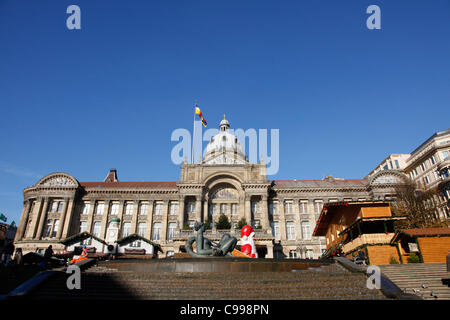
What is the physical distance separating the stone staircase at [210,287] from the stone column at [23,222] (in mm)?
45414

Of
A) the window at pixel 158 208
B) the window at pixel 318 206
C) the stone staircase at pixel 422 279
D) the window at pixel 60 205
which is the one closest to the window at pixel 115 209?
the window at pixel 158 208

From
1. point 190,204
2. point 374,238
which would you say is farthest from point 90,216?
point 374,238

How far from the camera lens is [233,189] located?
50.3m

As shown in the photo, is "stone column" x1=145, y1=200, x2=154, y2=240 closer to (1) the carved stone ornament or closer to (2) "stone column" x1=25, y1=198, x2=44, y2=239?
(1) the carved stone ornament

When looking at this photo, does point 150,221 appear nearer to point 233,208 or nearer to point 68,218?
point 68,218

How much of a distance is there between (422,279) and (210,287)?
11695 millimetres

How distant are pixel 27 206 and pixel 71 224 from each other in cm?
958

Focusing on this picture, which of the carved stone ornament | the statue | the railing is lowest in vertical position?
the statue

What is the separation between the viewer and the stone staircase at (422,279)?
43.7 feet

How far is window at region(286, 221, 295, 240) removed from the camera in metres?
47.6

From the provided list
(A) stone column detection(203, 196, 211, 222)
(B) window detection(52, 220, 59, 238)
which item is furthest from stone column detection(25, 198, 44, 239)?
(A) stone column detection(203, 196, 211, 222)

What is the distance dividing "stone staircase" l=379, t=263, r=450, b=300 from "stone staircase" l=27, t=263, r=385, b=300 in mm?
3752

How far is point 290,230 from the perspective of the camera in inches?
1900
